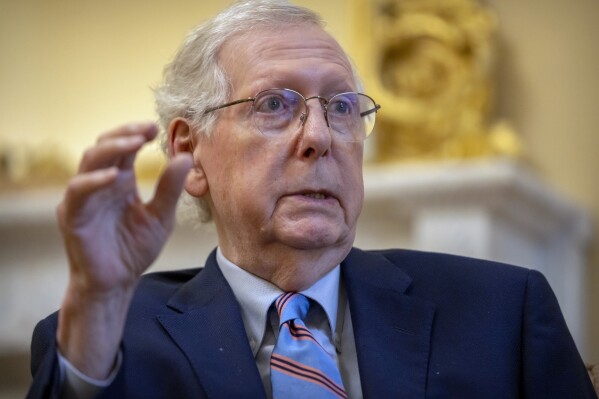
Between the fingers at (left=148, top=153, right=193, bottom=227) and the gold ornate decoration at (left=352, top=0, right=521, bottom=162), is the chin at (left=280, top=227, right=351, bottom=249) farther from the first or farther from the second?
the gold ornate decoration at (left=352, top=0, right=521, bottom=162)

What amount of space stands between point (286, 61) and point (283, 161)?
0.20m

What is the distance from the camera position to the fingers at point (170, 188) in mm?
1672

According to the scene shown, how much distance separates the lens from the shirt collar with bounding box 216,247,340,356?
84.5 inches

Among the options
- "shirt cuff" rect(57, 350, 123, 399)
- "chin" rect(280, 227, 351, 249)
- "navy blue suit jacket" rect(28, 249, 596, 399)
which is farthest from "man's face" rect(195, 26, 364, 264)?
"shirt cuff" rect(57, 350, 123, 399)

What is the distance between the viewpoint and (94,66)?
542 centimetres

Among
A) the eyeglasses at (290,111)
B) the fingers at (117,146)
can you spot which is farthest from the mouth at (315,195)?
the fingers at (117,146)

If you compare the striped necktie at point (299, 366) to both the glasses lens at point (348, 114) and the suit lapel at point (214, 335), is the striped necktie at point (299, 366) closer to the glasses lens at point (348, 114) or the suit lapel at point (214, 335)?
the suit lapel at point (214, 335)

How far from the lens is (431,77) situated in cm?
466

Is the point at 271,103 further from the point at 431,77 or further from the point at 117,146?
the point at 431,77

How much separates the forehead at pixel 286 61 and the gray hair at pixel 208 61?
23mm

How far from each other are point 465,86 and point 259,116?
99.1 inches

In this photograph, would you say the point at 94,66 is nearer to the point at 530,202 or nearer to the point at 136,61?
the point at 136,61

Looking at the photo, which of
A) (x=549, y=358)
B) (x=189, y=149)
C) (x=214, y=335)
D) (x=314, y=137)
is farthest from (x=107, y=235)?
(x=549, y=358)

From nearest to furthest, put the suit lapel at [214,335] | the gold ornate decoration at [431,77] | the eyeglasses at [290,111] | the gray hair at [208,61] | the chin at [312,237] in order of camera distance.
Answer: the suit lapel at [214,335] → the chin at [312,237] → the eyeglasses at [290,111] → the gray hair at [208,61] → the gold ornate decoration at [431,77]
